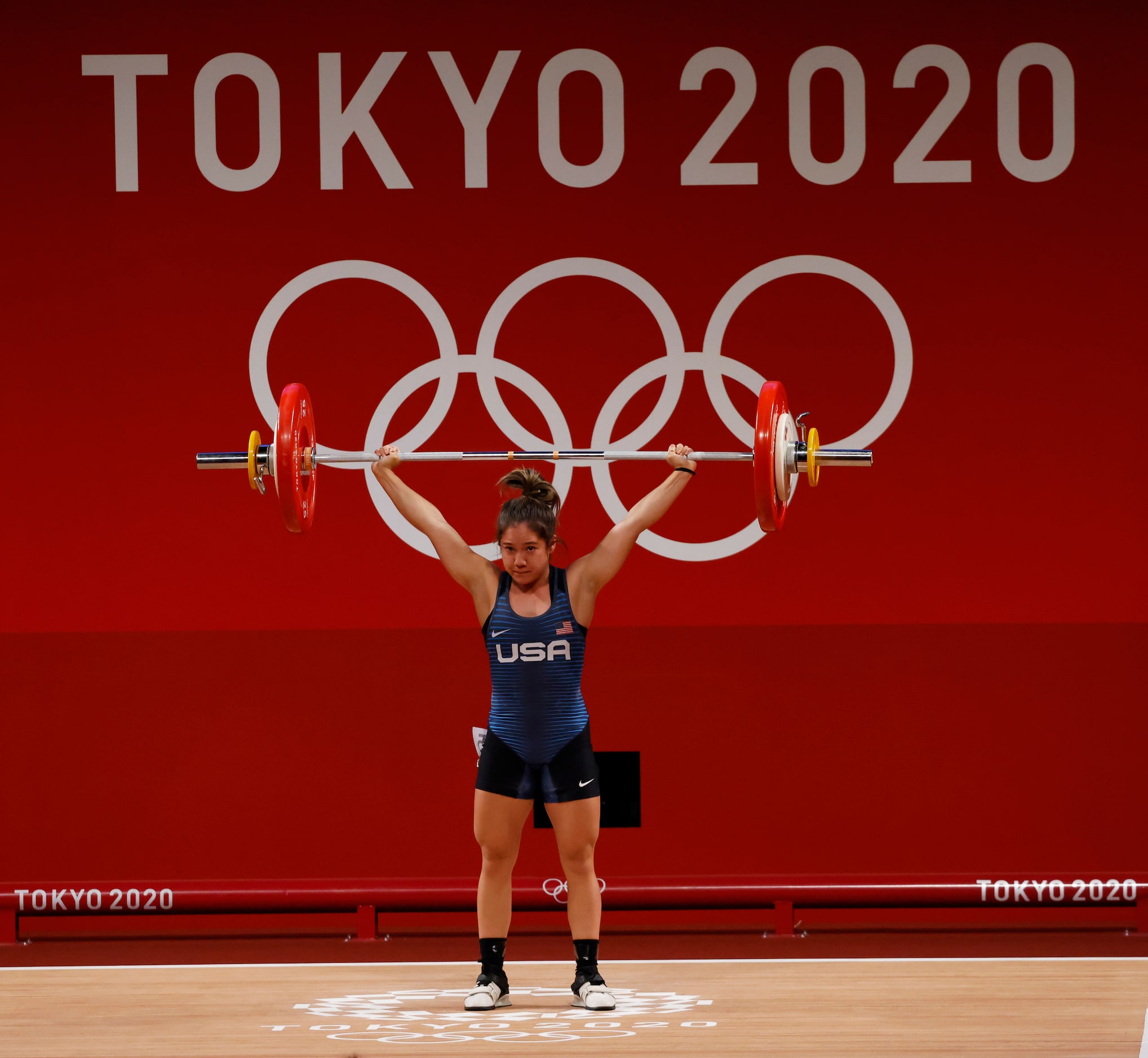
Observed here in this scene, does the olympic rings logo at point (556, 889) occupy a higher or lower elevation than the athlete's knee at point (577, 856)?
lower

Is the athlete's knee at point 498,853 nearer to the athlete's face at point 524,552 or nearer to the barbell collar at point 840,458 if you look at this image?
the athlete's face at point 524,552

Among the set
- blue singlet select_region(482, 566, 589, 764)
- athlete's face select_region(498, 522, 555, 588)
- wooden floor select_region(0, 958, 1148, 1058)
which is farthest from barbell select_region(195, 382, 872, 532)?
wooden floor select_region(0, 958, 1148, 1058)

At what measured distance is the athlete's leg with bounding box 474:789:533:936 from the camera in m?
3.40

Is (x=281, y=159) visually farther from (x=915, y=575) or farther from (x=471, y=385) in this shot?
(x=915, y=575)

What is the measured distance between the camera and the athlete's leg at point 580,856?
3371 millimetres

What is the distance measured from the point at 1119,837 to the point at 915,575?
1.08 m

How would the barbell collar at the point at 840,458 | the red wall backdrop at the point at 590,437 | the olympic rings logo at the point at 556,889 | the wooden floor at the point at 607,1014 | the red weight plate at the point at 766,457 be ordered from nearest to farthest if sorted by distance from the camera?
the wooden floor at the point at 607,1014
the red weight plate at the point at 766,457
the barbell collar at the point at 840,458
the olympic rings logo at the point at 556,889
the red wall backdrop at the point at 590,437

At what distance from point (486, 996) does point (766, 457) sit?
147 centimetres

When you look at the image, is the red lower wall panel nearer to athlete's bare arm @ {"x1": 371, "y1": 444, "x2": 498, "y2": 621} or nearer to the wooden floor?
the wooden floor

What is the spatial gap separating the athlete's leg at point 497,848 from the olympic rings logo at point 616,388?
1.33 m

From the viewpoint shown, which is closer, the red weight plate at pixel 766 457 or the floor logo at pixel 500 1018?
the floor logo at pixel 500 1018

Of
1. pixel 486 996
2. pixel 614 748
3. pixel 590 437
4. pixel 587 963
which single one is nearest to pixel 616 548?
pixel 587 963

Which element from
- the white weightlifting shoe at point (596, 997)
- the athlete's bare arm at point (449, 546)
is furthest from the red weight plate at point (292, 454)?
the white weightlifting shoe at point (596, 997)

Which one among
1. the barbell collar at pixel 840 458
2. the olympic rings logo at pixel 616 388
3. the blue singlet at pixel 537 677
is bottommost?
the blue singlet at pixel 537 677
